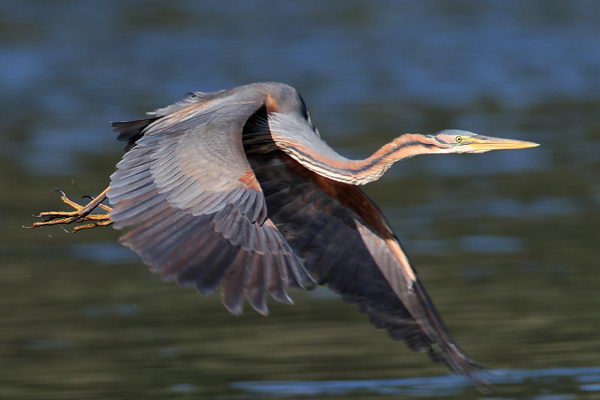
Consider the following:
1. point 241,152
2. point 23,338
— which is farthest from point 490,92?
point 241,152

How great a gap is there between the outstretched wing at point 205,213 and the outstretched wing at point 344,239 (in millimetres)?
579

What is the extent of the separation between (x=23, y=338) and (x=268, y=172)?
7.76 ft

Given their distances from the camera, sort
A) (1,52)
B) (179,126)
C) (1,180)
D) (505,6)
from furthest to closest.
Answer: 1. (505,6)
2. (1,52)
3. (1,180)
4. (179,126)

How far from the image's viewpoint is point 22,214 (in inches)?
517

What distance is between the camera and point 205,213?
23.5ft

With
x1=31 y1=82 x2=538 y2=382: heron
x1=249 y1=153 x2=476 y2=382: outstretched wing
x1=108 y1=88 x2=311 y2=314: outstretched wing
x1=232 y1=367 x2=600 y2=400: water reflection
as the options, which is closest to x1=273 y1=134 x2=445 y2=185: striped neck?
x1=31 y1=82 x2=538 y2=382: heron

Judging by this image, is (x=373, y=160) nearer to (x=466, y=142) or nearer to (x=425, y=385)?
(x=466, y=142)

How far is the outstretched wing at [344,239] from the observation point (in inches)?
321

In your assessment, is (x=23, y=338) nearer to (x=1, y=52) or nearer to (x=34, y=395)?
(x=34, y=395)

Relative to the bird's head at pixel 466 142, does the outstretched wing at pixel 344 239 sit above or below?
below

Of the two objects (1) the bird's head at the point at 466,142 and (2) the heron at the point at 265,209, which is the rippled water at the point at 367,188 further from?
(1) the bird's head at the point at 466,142

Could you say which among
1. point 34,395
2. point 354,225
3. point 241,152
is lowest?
point 34,395

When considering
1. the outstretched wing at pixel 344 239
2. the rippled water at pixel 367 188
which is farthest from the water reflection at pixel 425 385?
the outstretched wing at pixel 344 239

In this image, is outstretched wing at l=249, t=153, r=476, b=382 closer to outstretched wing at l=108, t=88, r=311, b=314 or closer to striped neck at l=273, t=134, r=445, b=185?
striped neck at l=273, t=134, r=445, b=185
